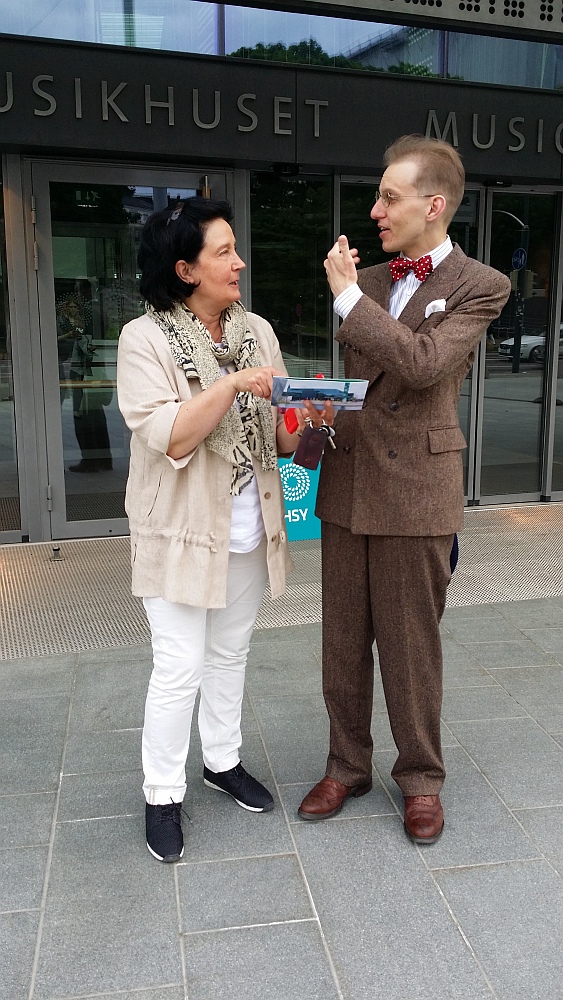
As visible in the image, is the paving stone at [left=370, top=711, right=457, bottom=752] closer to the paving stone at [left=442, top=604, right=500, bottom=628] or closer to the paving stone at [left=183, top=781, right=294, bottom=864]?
the paving stone at [left=183, top=781, right=294, bottom=864]

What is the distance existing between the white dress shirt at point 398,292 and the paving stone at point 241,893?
1626 mm

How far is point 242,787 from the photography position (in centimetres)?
295

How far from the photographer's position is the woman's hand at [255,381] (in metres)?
2.37

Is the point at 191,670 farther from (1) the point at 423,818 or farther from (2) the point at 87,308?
(2) the point at 87,308

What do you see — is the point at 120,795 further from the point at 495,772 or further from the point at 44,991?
the point at 495,772

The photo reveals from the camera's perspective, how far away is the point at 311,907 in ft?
7.98

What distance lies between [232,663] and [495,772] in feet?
3.51

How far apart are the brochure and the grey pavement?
1.38 meters

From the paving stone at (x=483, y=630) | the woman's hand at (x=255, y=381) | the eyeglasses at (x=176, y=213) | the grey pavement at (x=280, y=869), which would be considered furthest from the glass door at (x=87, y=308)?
the woman's hand at (x=255, y=381)

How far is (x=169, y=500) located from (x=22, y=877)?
118 centimetres

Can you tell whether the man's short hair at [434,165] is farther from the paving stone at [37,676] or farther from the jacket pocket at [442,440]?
the paving stone at [37,676]

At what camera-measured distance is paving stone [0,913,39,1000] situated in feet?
7.02

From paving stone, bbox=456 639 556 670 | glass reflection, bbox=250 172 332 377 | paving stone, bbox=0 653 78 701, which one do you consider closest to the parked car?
glass reflection, bbox=250 172 332 377

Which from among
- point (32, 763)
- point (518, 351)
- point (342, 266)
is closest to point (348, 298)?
point (342, 266)
